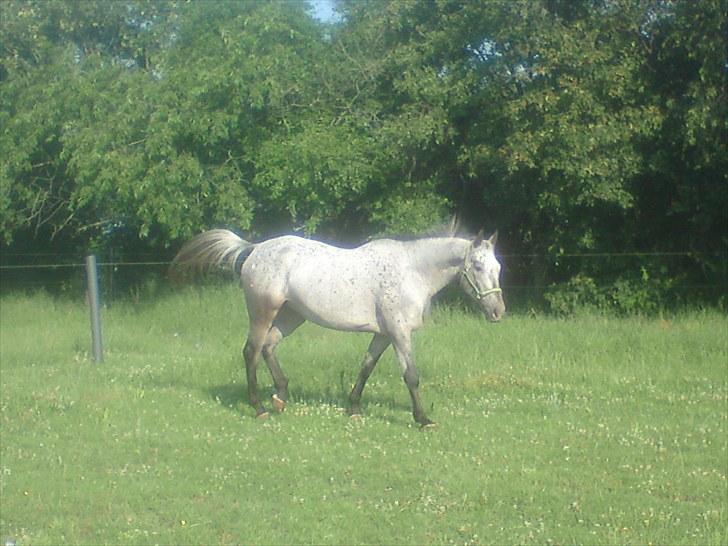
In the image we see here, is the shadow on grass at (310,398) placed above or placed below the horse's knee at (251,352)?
below

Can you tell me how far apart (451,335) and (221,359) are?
326 cm

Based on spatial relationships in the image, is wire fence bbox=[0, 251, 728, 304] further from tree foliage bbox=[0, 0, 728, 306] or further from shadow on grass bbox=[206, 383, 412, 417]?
shadow on grass bbox=[206, 383, 412, 417]

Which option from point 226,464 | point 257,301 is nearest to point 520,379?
point 257,301

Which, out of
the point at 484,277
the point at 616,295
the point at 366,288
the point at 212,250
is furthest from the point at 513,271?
the point at 484,277

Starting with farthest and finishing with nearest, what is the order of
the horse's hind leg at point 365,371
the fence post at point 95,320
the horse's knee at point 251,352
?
the fence post at point 95,320, the horse's knee at point 251,352, the horse's hind leg at point 365,371

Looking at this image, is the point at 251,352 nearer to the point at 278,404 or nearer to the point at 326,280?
the point at 278,404

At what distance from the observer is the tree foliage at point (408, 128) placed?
15.6 m

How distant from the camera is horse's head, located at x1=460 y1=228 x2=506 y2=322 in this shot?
374 inches

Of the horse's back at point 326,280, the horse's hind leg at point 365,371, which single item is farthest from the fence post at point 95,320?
the horse's hind leg at point 365,371

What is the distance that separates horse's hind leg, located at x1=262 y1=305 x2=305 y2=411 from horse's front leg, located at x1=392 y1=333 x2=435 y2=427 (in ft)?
4.61

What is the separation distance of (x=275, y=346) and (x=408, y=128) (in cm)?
689

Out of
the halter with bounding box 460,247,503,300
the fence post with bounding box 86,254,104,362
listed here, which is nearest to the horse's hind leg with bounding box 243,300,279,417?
the halter with bounding box 460,247,503,300

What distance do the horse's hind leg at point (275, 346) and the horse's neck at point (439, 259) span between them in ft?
5.06

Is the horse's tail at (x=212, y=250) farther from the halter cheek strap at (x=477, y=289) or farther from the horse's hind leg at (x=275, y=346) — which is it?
the halter cheek strap at (x=477, y=289)
